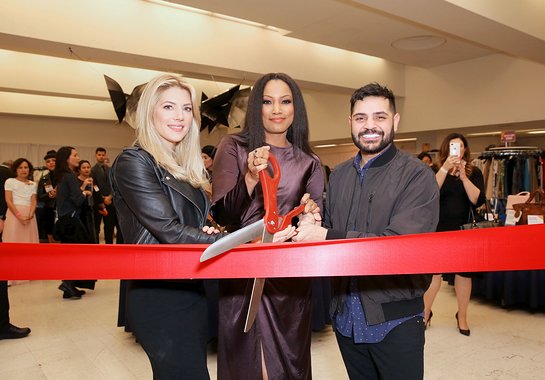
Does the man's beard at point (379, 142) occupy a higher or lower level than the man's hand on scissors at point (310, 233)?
higher

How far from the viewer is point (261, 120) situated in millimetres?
1919

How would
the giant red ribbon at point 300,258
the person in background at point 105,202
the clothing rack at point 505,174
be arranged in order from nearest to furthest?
the giant red ribbon at point 300,258, the clothing rack at point 505,174, the person in background at point 105,202

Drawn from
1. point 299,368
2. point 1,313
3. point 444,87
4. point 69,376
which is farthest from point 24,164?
point 444,87

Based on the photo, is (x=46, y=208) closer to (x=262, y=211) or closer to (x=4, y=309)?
(x=4, y=309)

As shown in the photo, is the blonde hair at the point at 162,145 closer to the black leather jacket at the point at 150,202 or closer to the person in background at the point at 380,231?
the black leather jacket at the point at 150,202

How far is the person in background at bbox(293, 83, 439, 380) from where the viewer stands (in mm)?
1425

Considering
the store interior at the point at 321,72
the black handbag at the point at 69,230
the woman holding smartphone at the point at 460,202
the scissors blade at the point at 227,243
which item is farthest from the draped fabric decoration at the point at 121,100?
the scissors blade at the point at 227,243

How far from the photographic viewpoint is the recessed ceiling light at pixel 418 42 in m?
6.97

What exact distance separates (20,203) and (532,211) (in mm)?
5948

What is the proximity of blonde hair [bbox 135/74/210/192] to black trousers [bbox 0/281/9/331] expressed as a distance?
9.54 feet

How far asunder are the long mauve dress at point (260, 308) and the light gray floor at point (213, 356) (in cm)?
128

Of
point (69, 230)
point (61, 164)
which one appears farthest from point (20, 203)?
point (69, 230)

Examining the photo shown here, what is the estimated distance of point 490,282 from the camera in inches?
175

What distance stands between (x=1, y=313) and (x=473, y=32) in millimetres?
5944
